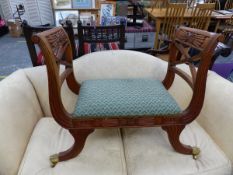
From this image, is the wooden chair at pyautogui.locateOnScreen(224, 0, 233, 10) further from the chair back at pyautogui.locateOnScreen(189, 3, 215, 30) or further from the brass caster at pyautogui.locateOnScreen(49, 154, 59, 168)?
the brass caster at pyautogui.locateOnScreen(49, 154, 59, 168)

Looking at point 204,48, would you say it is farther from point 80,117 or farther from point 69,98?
point 69,98

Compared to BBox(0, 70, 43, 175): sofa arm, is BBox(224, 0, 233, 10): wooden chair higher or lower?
higher

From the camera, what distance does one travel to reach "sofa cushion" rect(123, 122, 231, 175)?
807mm

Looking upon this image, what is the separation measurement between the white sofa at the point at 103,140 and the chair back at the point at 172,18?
1.75 metres

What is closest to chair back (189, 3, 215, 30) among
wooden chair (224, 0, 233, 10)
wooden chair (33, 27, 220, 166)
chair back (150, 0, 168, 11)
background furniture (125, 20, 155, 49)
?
background furniture (125, 20, 155, 49)

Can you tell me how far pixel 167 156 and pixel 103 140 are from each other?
324mm

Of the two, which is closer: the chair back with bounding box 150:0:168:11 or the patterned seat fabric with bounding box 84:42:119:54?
the patterned seat fabric with bounding box 84:42:119:54

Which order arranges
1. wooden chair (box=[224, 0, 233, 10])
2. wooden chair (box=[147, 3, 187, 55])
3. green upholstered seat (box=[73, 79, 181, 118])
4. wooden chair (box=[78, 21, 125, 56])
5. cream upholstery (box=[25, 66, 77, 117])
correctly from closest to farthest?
green upholstered seat (box=[73, 79, 181, 118]) < cream upholstery (box=[25, 66, 77, 117]) < wooden chair (box=[78, 21, 125, 56]) < wooden chair (box=[147, 3, 187, 55]) < wooden chair (box=[224, 0, 233, 10])

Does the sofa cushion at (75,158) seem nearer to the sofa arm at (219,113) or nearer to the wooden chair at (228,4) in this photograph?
the sofa arm at (219,113)

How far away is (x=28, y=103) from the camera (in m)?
0.99

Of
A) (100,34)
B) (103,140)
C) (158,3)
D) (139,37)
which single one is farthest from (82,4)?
(103,140)

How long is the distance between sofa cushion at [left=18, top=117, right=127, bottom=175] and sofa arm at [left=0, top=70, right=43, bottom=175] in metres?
0.04

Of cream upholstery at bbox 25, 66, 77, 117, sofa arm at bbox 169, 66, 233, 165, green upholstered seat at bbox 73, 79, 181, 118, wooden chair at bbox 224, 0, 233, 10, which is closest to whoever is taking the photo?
green upholstered seat at bbox 73, 79, 181, 118

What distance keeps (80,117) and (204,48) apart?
0.55 m
